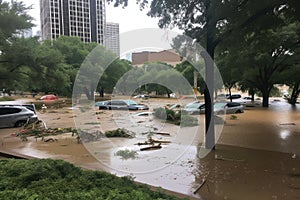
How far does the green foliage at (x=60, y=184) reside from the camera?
3412 mm

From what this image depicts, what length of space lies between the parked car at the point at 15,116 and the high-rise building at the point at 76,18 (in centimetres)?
613

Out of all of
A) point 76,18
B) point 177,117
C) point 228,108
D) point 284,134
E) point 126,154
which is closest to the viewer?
point 126,154

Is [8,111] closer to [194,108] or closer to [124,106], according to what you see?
[124,106]

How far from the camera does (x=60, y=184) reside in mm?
3912

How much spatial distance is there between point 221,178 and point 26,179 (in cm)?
415

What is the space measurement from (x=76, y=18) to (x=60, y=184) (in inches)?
926

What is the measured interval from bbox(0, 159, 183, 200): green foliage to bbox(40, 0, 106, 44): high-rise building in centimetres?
1048

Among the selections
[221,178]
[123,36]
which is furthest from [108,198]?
[123,36]

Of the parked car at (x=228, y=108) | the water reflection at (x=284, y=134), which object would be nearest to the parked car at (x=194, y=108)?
the parked car at (x=228, y=108)

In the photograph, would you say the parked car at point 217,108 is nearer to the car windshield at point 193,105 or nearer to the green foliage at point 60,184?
the car windshield at point 193,105

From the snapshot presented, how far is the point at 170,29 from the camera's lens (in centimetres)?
1125

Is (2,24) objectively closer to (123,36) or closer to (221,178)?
(123,36)

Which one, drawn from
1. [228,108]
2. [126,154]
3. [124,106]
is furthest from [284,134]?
[124,106]

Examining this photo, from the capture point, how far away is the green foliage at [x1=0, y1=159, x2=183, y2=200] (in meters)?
3.41
